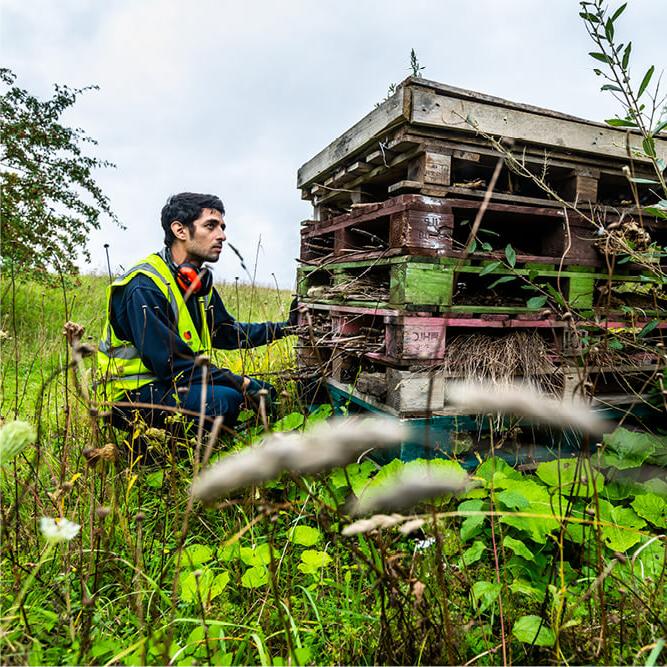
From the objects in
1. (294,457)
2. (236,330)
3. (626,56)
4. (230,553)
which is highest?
(626,56)

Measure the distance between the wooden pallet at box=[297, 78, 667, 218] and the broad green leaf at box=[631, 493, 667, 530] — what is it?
60.8 inches

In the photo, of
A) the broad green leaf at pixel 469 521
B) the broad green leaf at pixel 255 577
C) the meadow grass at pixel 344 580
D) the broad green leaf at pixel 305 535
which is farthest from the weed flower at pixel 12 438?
the broad green leaf at pixel 469 521

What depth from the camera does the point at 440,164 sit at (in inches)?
95.8

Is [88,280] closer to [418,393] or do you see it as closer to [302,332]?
[302,332]

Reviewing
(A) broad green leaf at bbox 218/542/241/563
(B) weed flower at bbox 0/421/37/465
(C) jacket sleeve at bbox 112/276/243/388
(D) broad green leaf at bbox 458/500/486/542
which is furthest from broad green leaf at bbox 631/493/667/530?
(B) weed flower at bbox 0/421/37/465

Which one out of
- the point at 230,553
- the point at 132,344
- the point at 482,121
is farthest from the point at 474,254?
the point at 132,344

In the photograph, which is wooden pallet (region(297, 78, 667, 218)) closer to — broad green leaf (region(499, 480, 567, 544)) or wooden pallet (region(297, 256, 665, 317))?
wooden pallet (region(297, 256, 665, 317))

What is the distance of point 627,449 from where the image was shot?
2166 millimetres

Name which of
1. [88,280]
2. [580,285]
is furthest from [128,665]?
[88,280]

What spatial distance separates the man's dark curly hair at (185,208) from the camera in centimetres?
344

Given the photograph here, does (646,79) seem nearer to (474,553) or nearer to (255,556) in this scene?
(474,553)

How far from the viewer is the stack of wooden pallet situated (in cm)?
238

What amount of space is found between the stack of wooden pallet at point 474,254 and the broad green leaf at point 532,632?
0.91m

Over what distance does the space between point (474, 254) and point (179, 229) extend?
216 cm
